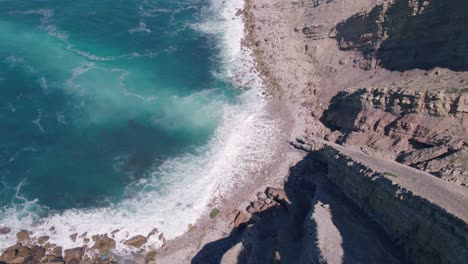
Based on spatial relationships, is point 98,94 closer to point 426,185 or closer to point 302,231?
point 302,231

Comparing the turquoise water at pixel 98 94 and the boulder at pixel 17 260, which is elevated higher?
the turquoise water at pixel 98 94

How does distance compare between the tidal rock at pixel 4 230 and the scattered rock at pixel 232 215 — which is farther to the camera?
the scattered rock at pixel 232 215

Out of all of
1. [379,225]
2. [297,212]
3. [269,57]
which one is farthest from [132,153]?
[379,225]

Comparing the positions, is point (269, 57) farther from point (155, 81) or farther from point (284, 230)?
point (284, 230)

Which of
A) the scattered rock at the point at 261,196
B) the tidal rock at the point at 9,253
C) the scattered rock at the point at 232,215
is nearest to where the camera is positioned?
the tidal rock at the point at 9,253

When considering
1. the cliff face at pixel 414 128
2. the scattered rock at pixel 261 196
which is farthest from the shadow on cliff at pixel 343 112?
the scattered rock at pixel 261 196

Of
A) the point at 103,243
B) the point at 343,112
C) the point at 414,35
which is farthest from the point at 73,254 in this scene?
the point at 414,35

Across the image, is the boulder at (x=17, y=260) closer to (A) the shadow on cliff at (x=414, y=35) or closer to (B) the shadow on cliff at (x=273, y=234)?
(B) the shadow on cliff at (x=273, y=234)
